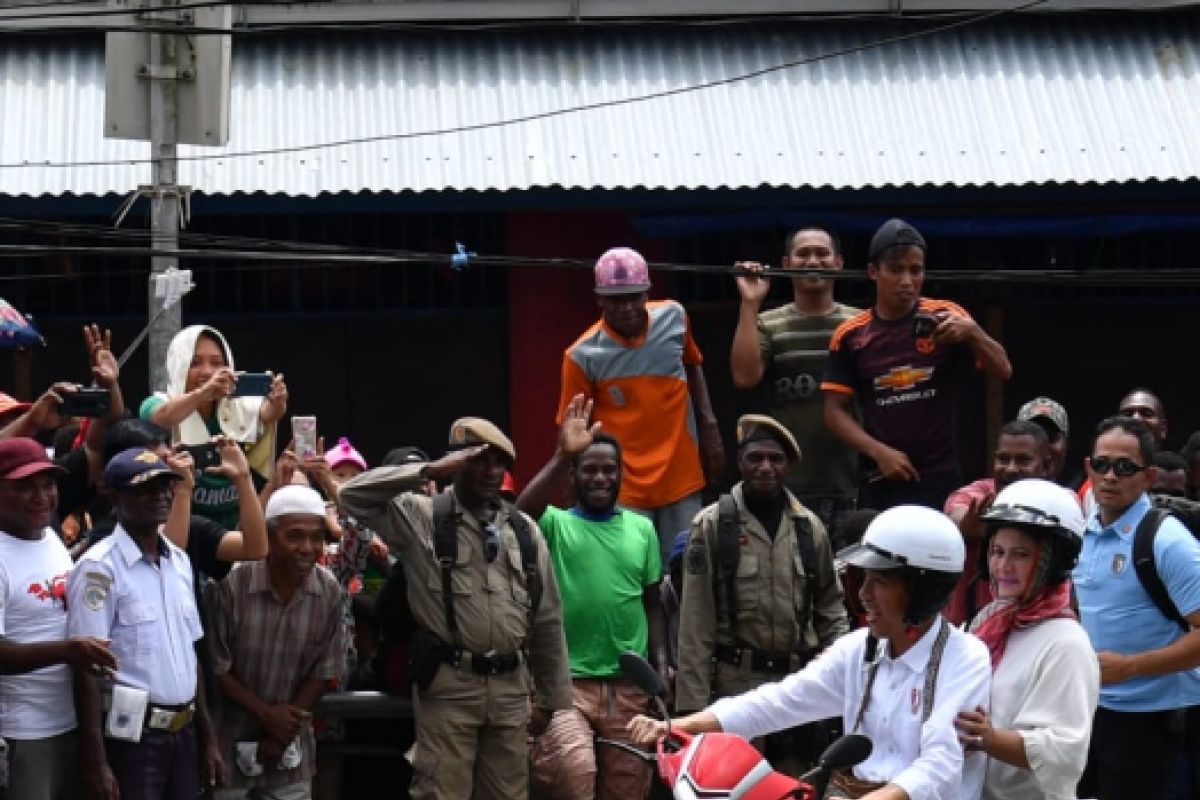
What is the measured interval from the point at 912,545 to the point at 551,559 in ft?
12.3

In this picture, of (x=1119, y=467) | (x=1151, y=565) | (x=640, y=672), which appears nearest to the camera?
(x=640, y=672)

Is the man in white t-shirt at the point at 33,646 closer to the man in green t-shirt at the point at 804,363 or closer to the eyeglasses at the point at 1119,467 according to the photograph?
the man in green t-shirt at the point at 804,363

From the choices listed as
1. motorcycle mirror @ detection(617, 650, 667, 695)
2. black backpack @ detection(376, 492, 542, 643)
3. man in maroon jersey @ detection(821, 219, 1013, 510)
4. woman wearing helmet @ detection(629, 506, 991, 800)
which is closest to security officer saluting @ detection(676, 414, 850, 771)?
man in maroon jersey @ detection(821, 219, 1013, 510)

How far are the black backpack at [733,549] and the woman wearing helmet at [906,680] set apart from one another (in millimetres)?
3166

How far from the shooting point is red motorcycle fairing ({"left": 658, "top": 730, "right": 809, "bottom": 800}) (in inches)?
236

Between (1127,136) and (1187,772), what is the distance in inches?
185

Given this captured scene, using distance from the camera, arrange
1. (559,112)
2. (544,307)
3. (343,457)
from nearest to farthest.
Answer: (343,457)
(559,112)
(544,307)

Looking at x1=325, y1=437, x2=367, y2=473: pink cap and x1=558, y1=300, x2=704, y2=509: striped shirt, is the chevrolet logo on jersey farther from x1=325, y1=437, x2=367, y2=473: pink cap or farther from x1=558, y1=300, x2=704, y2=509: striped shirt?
x1=325, y1=437, x2=367, y2=473: pink cap

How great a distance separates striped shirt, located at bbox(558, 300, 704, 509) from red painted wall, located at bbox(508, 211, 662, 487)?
7.30 feet

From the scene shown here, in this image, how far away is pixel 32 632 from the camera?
28.0 feet

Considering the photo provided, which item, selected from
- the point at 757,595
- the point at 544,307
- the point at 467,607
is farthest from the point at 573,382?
the point at 544,307

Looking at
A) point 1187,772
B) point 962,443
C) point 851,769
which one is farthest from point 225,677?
point 962,443

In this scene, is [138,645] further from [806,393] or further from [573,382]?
[806,393]

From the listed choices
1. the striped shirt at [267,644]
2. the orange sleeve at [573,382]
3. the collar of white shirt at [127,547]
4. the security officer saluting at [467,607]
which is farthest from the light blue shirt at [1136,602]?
the collar of white shirt at [127,547]
